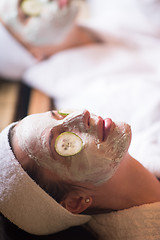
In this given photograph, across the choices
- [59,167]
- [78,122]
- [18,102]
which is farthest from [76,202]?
[18,102]

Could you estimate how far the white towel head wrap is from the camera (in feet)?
2.77

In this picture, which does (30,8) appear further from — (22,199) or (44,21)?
(22,199)

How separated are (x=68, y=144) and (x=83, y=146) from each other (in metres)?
0.04

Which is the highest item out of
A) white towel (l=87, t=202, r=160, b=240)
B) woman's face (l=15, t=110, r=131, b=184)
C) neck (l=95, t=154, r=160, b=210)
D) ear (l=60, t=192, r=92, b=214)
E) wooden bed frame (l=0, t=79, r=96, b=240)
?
wooden bed frame (l=0, t=79, r=96, b=240)

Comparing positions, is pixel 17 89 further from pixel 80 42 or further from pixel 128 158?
pixel 128 158

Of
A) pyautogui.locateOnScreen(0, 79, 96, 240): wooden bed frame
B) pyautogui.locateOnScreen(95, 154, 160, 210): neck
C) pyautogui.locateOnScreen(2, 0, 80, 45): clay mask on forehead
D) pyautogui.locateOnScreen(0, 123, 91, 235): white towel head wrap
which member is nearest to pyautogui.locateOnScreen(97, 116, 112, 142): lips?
pyautogui.locateOnScreen(95, 154, 160, 210): neck

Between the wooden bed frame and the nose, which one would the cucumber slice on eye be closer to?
the nose

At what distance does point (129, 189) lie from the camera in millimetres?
956

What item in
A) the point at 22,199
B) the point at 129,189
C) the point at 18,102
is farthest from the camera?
the point at 18,102

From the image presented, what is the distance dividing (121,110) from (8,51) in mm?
746

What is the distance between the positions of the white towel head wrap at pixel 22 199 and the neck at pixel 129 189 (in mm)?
121

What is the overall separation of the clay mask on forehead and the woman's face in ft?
2.56

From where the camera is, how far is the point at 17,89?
A: 1701mm

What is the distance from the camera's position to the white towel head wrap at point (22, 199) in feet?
2.77
